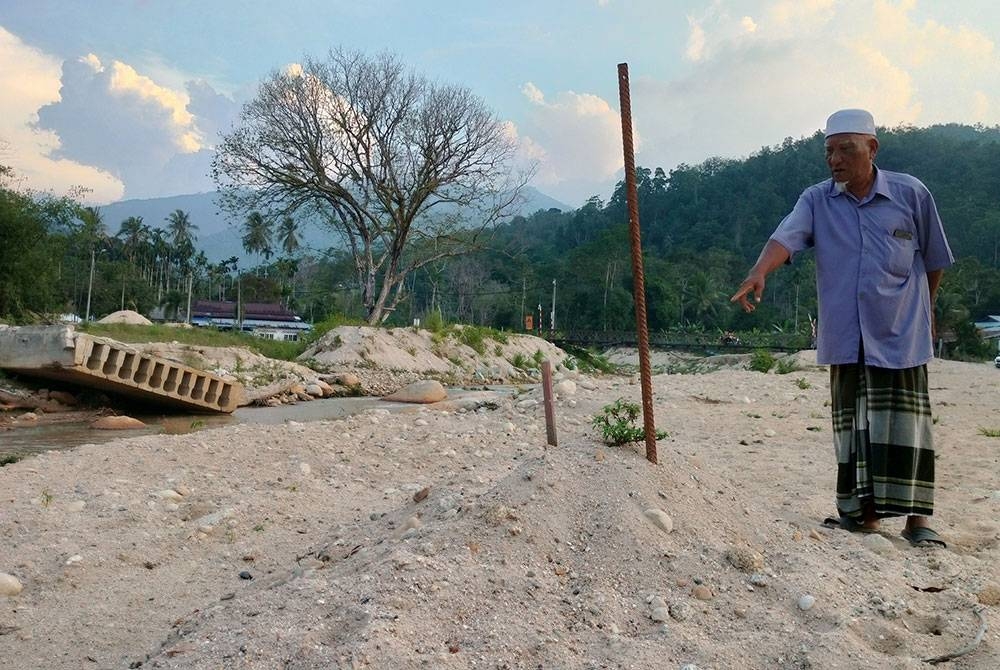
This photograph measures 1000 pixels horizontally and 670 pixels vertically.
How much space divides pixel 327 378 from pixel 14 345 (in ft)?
20.3

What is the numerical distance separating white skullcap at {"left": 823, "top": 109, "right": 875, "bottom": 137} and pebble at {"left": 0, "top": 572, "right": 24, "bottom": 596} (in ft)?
12.2

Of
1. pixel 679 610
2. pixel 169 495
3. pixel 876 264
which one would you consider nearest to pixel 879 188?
pixel 876 264

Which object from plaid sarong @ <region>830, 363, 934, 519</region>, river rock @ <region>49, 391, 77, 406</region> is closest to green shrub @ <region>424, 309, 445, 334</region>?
river rock @ <region>49, 391, 77, 406</region>

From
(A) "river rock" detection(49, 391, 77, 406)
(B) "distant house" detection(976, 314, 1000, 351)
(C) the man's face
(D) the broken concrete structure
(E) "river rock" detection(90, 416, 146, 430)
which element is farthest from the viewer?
(B) "distant house" detection(976, 314, 1000, 351)

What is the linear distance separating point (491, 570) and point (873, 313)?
2.05 m

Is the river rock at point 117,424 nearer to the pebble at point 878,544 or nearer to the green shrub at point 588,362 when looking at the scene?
the pebble at point 878,544

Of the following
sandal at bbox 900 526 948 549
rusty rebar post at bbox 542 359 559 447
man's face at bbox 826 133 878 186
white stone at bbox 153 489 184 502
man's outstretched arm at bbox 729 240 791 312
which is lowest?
sandal at bbox 900 526 948 549

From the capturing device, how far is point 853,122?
3342 millimetres

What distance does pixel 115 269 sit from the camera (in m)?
58.7

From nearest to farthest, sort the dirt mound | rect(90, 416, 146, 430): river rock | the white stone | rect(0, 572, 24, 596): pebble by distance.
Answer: rect(0, 572, 24, 596): pebble, the white stone, rect(90, 416, 146, 430): river rock, the dirt mound

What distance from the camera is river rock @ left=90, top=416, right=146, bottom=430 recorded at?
9297 mm

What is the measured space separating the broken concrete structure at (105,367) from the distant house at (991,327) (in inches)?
1671

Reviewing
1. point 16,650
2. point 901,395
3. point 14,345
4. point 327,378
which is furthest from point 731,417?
point 327,378

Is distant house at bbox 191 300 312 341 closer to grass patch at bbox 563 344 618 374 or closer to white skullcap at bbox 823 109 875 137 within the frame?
grass patch at bbox 563 344 618 374
